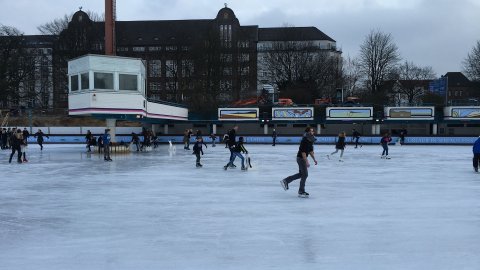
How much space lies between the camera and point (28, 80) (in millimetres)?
61406

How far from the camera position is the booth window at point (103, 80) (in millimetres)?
28062

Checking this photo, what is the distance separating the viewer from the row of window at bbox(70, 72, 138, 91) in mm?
28109

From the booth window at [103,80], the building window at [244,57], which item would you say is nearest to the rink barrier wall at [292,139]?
the booth window at [103,80]

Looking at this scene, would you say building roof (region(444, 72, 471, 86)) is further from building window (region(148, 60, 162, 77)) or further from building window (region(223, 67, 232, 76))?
building window (region(148, 60, 162, 77))

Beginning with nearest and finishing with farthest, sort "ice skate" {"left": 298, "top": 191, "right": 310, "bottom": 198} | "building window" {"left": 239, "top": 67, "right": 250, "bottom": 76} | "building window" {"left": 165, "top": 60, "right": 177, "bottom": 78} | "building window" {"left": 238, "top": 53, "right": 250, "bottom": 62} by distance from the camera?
"ice skate" {"left": 298, "top": 191, "right": 310, "bottom": 198}, "building window" {"left": 165, "top": 60, "right": 177, "bottom": 78}, "building window" {"left": 239, "top": 67, "right": 250, "bottom": 76}, "building window" {"left": 238, "top": 53, "right": 250, "bottom": 62}

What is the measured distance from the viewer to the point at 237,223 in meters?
8.13

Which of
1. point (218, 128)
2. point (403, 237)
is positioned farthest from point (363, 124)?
point (403, 237)

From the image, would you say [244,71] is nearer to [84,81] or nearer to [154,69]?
Answer: [154,69]

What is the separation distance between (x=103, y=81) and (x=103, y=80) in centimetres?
6

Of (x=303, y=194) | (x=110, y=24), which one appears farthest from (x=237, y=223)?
(x=110, y=24)

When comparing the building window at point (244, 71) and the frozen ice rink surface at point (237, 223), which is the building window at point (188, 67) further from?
the frozen ice rink surface at point (237, 223)

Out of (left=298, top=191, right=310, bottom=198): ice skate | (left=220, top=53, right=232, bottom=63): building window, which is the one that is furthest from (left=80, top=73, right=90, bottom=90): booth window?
(left=220, top=53, right=232, bottom=63): building window

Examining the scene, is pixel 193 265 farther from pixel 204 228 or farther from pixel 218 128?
pixel 218 128

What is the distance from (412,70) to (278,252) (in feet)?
278
